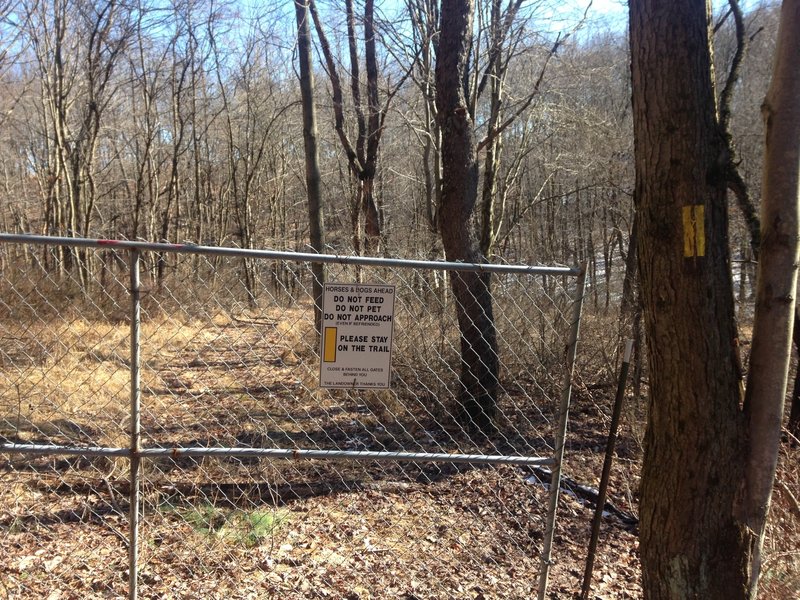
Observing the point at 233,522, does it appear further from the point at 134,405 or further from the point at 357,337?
the point at 357,337

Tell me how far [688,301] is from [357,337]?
1486mm

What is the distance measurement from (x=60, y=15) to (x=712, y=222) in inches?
642

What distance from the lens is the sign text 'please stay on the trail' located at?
8.35 ft

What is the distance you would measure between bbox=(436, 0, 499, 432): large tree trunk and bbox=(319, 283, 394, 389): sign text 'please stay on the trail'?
10.3 ft

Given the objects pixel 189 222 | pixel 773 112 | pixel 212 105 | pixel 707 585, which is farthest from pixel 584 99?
pixel 189 222

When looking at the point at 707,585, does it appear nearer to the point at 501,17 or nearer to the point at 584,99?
the point at 501,17

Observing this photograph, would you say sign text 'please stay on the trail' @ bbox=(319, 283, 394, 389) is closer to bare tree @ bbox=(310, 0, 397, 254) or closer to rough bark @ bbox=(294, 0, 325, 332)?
rough bark @ bbox=(294, 0, 325, 332)

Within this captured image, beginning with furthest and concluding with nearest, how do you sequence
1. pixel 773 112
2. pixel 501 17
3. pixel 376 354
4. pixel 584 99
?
pixel 584 99 < pixel 501 17 < pixel 376 354 < pixel 773 112

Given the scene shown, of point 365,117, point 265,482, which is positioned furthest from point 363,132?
point 265,482

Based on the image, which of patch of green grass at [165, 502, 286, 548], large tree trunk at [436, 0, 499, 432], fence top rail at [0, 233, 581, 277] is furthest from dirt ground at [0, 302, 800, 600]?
fence top rail at [0, 233, 581, 277]

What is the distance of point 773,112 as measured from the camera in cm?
231

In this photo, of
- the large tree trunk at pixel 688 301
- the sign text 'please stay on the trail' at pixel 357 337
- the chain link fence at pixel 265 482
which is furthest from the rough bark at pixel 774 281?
the sign text 'please stay on the trail' at pixel 357 337

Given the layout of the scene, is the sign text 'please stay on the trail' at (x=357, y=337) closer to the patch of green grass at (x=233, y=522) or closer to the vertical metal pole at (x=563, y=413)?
the vertical metal pole at (x=563, y=413)

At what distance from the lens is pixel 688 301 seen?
7.83 feet
